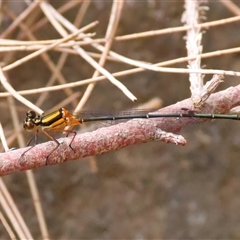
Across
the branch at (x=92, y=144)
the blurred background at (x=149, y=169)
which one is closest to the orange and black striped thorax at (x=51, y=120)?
the branch at (x=92, y=144)

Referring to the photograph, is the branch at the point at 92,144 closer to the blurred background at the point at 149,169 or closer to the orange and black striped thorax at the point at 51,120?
the orange and black striped thorax at the point at 51,120

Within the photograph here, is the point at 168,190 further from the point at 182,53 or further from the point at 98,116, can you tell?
the point at 98,116

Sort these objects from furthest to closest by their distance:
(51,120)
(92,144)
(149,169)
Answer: (149,169) → (51,120) → (92,144)

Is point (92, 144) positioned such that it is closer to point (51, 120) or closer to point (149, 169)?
point (51, 120)

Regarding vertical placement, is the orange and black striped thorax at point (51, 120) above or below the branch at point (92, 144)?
above

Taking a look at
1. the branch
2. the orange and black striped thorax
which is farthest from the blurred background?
the branch

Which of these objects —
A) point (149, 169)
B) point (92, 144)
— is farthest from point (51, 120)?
point (149, 169)

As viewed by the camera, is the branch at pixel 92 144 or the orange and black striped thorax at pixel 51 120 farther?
the orange and black striped thorax at pixel 51 120

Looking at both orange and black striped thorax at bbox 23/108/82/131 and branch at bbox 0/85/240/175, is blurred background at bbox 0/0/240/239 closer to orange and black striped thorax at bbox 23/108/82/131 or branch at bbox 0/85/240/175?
orange and black striped thorax at bbox 23/108/82/131
